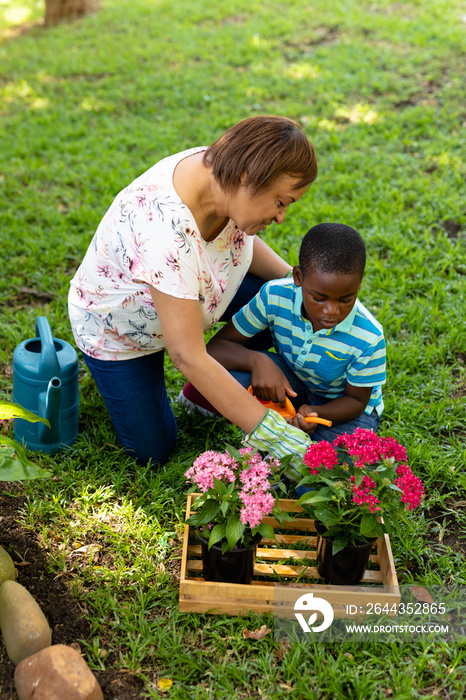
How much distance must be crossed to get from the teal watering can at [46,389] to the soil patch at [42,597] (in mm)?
258

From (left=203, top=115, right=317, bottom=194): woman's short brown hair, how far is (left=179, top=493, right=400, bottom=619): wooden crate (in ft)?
3.48

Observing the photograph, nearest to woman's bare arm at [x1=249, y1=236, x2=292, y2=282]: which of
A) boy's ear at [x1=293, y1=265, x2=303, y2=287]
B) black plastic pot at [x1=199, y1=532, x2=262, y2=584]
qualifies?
boy's ear at [x1=293, y1=265, x2=303, y2=287]

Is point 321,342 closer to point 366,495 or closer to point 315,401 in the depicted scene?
point 315,401

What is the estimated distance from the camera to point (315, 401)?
2.69 m

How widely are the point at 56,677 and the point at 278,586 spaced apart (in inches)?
28.7

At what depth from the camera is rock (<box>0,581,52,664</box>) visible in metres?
1.85

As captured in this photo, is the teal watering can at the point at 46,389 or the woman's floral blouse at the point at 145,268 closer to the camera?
the woman's floral blouse at the point at 145,268

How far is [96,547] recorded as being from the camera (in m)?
2.33

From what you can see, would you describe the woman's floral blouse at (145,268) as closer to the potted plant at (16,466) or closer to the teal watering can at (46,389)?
the teal watering can at (46,389)

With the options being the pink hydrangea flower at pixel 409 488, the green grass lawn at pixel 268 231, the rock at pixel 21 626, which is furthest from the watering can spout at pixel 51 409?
the pink hydrangea flower at pixel 409 488

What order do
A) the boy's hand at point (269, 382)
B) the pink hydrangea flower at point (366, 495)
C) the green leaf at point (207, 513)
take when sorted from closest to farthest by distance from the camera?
1. the pink hydrangea flower at point (366, 495)
2. the green leaf at point (207, 513)
3. the boy's hand at point (269, 382)

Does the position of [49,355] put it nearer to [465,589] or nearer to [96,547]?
[96,547]

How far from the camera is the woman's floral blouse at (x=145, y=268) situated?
2.14m

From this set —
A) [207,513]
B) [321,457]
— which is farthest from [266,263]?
[207,513]
